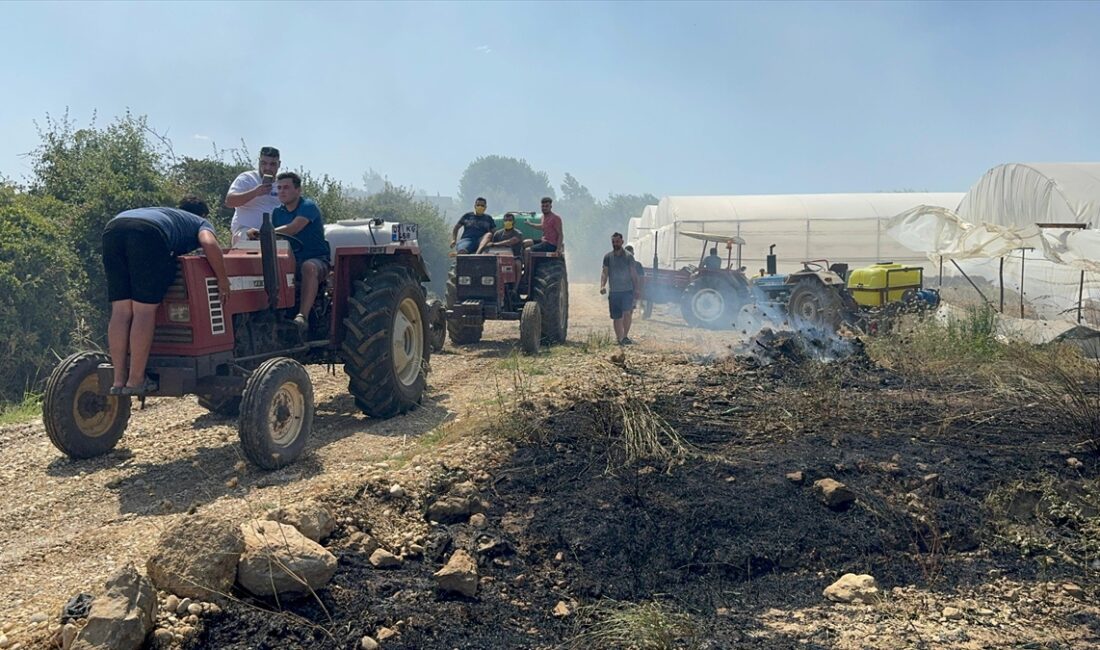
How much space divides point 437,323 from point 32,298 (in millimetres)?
4572

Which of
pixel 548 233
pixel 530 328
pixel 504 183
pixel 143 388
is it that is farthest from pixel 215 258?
pixel 504 183

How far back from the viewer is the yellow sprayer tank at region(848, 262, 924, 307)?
1295 cm

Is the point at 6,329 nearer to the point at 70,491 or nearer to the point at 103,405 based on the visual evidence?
the point at 103,405

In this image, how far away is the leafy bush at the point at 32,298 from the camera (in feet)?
29.5

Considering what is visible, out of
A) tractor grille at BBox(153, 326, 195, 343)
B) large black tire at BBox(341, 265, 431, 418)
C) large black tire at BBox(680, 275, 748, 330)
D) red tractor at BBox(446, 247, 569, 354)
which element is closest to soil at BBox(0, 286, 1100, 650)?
large black tire at BBox(341, 265, 431, 418)

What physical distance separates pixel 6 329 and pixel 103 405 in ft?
15.9

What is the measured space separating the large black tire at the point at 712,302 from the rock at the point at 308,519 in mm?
13244

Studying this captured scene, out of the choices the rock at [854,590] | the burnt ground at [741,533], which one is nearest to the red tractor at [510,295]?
the burnt ground at [741,533]

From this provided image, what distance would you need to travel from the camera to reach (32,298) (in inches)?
365

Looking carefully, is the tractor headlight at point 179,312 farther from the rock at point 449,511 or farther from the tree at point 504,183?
the tree at point 504,183

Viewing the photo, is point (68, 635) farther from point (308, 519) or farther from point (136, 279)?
point (136, 279)

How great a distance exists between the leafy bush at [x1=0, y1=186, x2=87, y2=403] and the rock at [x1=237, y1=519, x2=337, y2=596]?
6.68 meters

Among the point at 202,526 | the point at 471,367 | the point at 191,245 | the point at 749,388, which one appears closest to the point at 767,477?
the point at 749,388

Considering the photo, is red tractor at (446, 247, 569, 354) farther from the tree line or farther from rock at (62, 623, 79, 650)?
rock at (62, 623, 79, 650)
